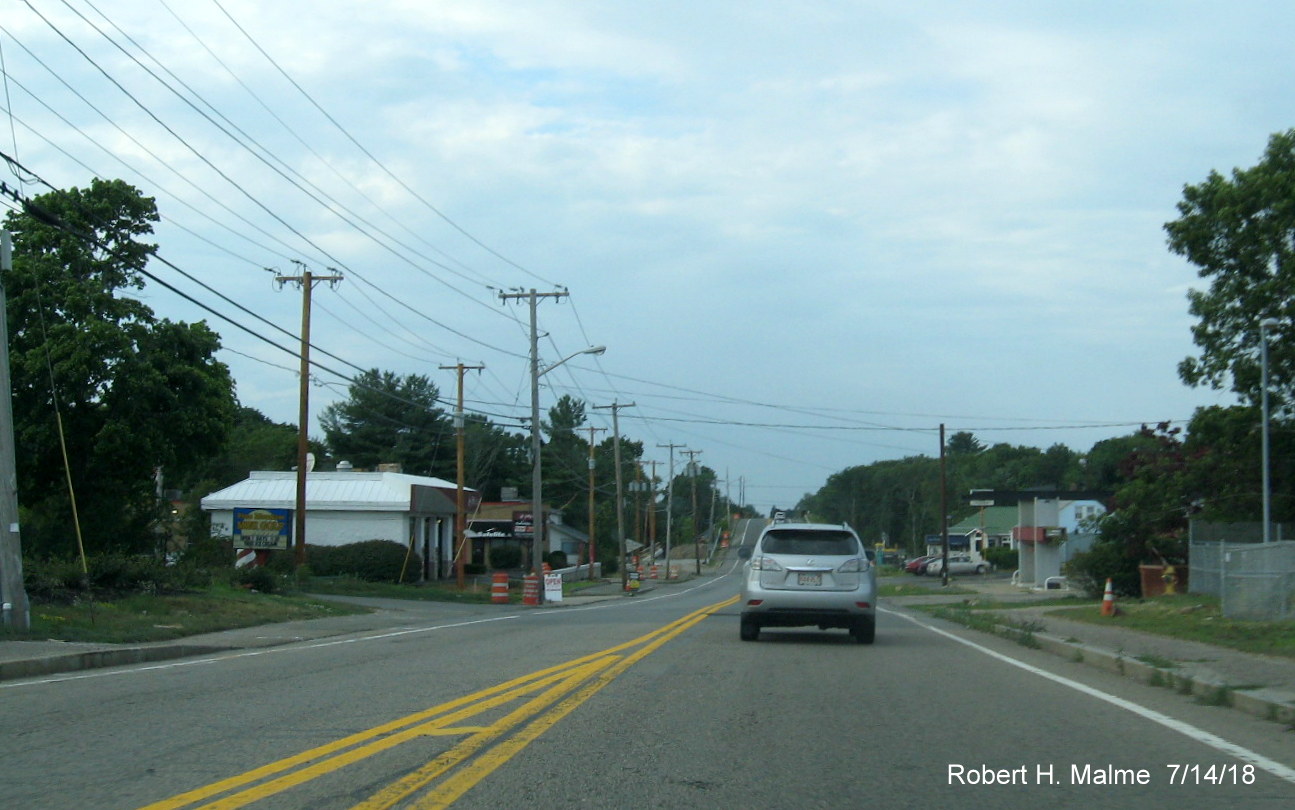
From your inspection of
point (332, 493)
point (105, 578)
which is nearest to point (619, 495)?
point (332, 493)

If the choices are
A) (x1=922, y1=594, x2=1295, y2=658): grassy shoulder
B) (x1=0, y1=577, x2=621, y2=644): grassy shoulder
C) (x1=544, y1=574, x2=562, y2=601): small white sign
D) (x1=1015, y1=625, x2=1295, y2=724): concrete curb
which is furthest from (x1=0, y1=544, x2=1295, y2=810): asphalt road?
(x1=544, y1=574, x2=562, y2=601): small white sign

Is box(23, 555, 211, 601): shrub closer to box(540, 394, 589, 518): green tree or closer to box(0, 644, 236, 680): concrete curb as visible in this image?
box(0, 644, 236, 680): concrete curb

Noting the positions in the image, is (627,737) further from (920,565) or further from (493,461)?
(493,461)

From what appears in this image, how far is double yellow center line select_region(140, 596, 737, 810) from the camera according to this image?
6.52 meters

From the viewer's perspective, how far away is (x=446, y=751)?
25.5ft

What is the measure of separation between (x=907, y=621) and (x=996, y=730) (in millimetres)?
15904

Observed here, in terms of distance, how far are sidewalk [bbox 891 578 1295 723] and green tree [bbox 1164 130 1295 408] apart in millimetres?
17009

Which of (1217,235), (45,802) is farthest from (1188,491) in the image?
(45,802)

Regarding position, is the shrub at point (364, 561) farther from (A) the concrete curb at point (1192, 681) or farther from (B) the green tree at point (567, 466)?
(B) the green tree at point (567, 466)

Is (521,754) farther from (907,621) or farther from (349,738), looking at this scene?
(907,621)

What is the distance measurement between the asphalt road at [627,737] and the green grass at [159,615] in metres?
3.77

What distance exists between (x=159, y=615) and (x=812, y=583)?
1206 cm

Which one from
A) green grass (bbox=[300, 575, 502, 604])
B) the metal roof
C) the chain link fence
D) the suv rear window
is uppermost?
the metal roof

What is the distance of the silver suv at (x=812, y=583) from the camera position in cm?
1585
